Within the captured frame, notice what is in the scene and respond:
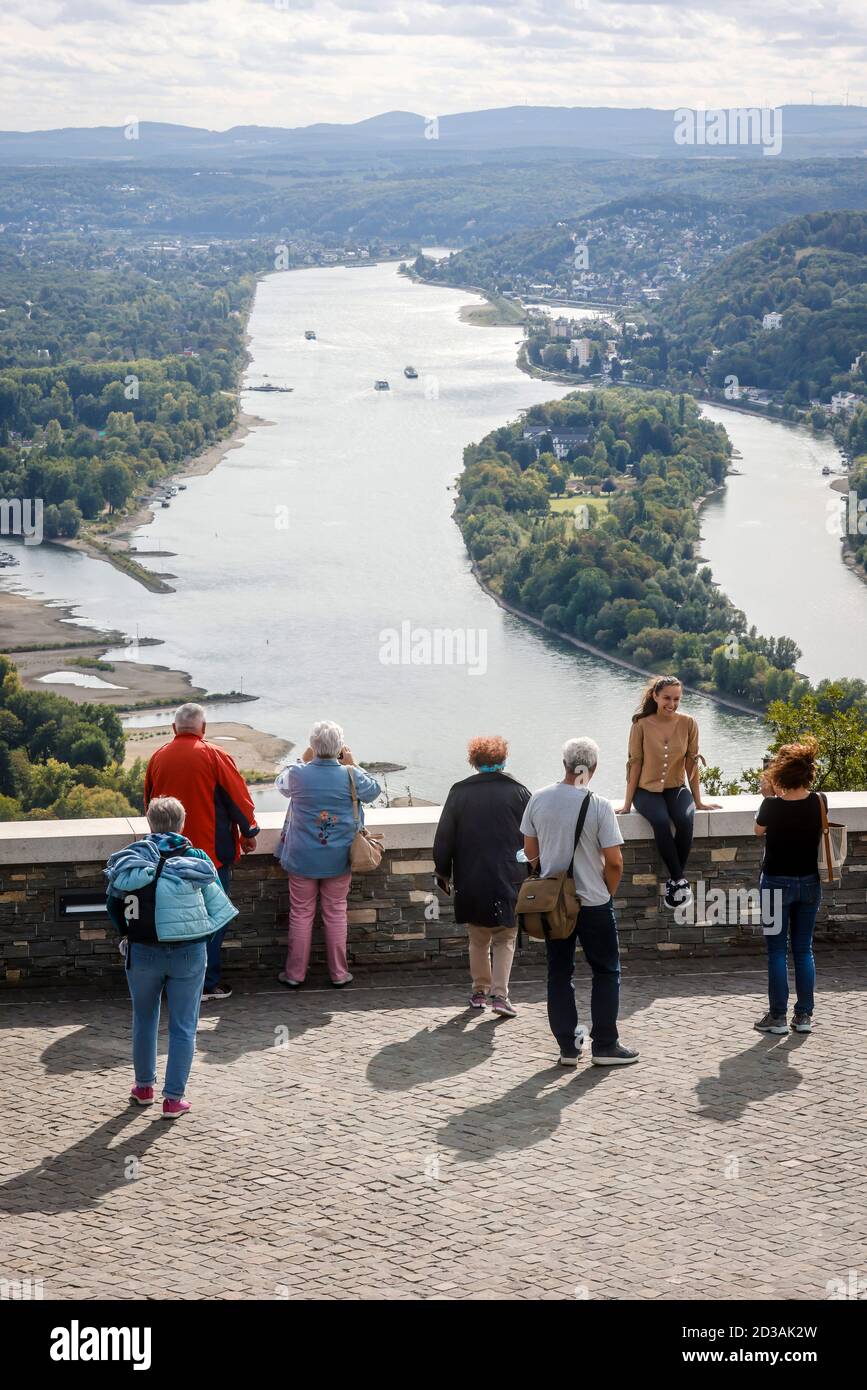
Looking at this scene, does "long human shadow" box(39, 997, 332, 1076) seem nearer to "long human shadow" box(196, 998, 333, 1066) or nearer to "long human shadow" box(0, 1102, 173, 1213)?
"long human shadow" box(196, 998, 333, 1066)

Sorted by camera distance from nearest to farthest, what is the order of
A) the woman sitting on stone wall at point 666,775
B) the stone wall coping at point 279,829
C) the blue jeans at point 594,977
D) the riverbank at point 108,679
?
the blue jeans at point 594,977 < the stone wall coping at point 279,829 < the woman sitting on stone wall at point 666,775 < the riverbank at point 108,679

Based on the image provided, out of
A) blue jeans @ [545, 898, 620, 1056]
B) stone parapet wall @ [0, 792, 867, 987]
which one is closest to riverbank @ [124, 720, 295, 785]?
stone parapet wall @ [0, 792, 867, 987]

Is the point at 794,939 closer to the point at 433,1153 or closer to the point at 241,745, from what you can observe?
the point at 433,1153

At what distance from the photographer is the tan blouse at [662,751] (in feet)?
19.2

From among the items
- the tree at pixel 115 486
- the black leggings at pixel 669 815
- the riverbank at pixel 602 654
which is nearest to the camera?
the black leggings at pixel 669 815

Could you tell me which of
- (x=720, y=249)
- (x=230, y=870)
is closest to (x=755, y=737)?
(x=230, y=870)

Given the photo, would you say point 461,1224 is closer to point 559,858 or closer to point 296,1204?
point 296,1204

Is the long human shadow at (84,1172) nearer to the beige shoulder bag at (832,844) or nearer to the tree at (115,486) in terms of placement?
the beige shoulder bag at (832,844)

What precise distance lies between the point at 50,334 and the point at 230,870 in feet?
375

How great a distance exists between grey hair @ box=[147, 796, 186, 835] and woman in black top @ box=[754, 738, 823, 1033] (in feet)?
5.55

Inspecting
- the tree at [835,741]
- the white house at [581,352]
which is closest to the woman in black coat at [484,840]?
the tree at [835,741]

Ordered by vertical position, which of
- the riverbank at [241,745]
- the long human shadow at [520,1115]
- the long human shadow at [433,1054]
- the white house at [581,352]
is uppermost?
the white house at [581,352]

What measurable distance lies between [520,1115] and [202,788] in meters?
1.39

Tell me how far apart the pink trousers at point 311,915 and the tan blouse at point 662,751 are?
1.00 m
